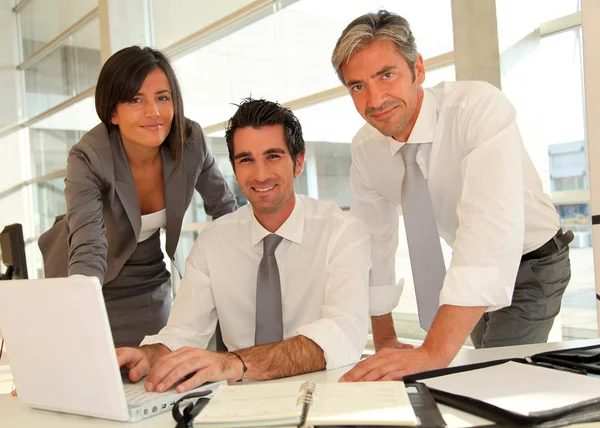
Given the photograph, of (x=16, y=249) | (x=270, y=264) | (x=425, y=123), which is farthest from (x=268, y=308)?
(x=16, y=249)

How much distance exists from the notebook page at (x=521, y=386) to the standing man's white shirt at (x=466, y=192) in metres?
0.27

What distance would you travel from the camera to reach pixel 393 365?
1195 millimetres

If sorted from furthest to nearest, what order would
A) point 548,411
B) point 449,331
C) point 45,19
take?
point 45,19
point 449,331
point 548,411

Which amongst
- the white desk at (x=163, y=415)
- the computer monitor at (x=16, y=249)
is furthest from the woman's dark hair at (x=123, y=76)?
the white desk at (x=163, y=415)

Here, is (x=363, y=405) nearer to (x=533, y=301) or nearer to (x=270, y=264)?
(x=270, y=264)

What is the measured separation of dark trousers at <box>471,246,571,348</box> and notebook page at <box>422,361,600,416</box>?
2.46ft

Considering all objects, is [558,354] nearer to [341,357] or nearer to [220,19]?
[341,357]

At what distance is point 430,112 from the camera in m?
1.75

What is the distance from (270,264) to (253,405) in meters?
0.78

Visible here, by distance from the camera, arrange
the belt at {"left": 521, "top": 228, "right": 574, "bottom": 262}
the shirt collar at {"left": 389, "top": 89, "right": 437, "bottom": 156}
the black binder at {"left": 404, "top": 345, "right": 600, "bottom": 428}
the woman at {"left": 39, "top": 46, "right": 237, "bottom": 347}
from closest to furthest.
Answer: the black binder at {"left": 404, "top": 345, "right": 600, "bottom": 428}, the shirt collar at {"left": 389, "top": 89, "right": 437, "bottom": 156}, the belt at {"left": 521, "top": 228, "right": 574, "bottom": 262}, the woman at {"left": 39, "top": 46, "right": 237, "bottom": 347}

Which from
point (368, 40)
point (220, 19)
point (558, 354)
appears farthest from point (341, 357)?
point (220, 19)

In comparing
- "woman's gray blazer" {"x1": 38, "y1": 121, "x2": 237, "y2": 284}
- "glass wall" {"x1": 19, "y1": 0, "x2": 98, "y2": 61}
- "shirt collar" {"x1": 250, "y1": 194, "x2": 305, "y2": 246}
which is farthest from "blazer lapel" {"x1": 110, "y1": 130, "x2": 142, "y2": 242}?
"glass wall" {"x1": 19, "y1": 0, "x2": 98, "y2": 61}

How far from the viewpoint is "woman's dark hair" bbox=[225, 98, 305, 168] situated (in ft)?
6.31

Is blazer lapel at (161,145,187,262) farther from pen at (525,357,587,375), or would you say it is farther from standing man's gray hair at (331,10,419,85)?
pen at (525,357,587,375)
